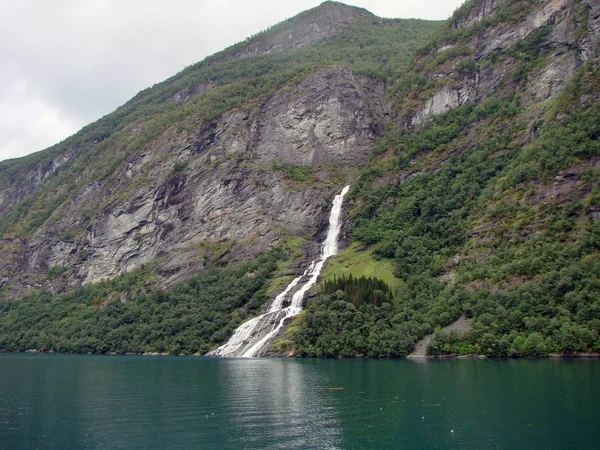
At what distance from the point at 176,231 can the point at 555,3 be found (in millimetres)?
125905

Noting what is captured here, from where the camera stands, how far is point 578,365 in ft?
182

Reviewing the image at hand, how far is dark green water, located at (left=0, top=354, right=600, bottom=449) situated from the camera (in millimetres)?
28453

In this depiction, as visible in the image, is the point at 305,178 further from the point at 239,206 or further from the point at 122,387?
the point at 122,387

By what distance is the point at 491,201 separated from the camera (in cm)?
10388

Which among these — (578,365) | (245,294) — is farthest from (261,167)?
(578,365)

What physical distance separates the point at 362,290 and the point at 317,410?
57715mm

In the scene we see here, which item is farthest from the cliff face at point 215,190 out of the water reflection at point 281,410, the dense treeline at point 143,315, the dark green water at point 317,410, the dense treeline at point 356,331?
the dark green water at point 317,410

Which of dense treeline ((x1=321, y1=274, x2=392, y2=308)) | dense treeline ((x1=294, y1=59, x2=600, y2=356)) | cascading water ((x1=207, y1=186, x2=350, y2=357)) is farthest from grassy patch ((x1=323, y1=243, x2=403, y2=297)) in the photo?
cascading water ((x1=207, y1=186, x2=350, y2=357))

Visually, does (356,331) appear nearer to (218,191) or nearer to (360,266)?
(360,266)

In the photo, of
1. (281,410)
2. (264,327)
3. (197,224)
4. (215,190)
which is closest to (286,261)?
(264,327)

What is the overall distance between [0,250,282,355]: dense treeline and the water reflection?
55.0 m

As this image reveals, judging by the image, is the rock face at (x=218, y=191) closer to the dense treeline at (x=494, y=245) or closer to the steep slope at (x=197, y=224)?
the steep slope at (x=197, y=224)

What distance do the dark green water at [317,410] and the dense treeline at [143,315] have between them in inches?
2095

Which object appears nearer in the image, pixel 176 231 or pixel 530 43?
pixel 530 43
